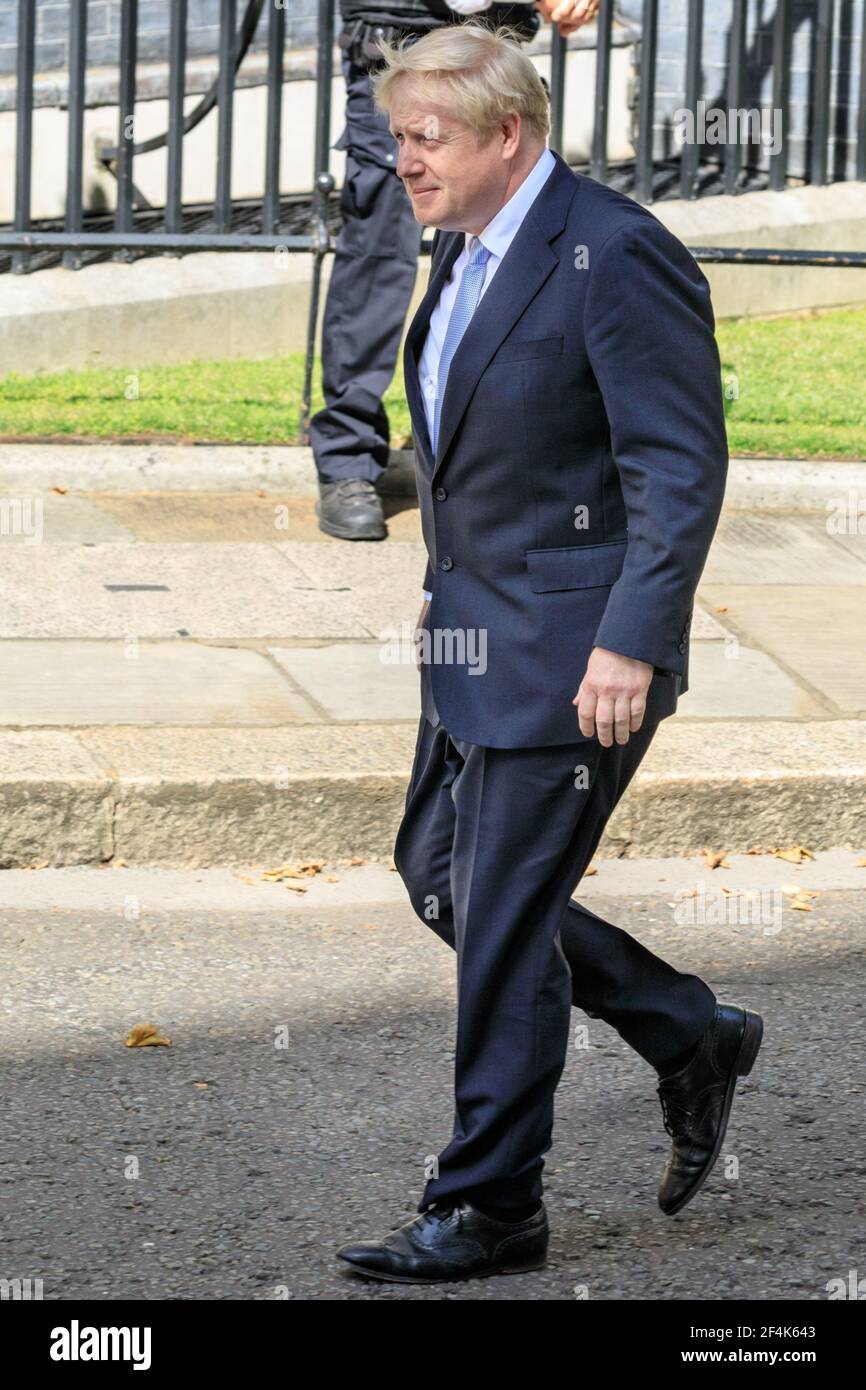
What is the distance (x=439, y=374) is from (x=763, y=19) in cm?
924

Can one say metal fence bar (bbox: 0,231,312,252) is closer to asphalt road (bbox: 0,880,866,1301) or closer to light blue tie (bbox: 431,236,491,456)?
asphalt road (bbox: 0,880,866,1301)

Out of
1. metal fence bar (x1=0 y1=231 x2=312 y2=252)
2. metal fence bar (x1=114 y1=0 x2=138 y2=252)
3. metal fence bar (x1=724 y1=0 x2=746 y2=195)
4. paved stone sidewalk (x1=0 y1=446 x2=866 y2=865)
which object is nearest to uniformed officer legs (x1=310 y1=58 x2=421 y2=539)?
paved stone sidewalk (x1=0 y1=446 x2=866 y2=865)

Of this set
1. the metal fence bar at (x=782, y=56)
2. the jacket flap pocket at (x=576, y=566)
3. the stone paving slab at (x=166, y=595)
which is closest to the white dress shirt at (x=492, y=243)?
the jacket flap pocket at (x=576, y=566)

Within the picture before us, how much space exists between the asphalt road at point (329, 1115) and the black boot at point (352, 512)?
2489mm

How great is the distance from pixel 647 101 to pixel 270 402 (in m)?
2.11

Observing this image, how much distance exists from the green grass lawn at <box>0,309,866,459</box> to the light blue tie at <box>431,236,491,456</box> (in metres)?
4.80

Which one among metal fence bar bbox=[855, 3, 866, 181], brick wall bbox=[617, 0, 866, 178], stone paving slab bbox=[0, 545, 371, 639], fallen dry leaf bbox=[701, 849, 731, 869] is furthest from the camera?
brick wall bbox=[617, 0, 866, 178]

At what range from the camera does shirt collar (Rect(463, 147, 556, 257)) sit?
3.23 metres

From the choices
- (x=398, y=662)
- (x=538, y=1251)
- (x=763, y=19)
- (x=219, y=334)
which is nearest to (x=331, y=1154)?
(x=538, y=1251)

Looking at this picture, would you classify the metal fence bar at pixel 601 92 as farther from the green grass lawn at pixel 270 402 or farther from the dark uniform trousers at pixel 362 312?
the dark uniform trousers at pixel 362 312

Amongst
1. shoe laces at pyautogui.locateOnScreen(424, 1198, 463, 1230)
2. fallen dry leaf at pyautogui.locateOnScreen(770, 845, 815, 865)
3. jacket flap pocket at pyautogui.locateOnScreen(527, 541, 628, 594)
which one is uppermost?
jacket flap pocket at pyautogui.locateOnScreen(527, 541, 628, 594)

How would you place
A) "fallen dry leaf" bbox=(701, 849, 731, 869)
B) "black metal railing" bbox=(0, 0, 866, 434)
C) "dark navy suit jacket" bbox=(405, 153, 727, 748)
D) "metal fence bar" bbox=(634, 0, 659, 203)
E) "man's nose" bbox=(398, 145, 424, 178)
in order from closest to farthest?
"dark navy suit jacket" bbox=(405, 153, 727, 748) → "man's nose" bbox=(398, 145, 424, 178) → "fallen dry leaf" bbox=(701, 849, 731, 869) → "black metal railing" bbox=(0, 0, 866, 434) → "metal fence bar" bbox=(634, 0, 659, 203)

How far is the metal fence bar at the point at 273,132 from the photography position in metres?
8.31

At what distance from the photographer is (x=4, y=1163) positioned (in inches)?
143
